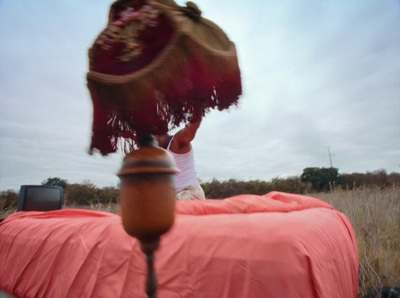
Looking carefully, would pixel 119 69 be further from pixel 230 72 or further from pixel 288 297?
pixel 288 297

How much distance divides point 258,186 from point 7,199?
8110 mm

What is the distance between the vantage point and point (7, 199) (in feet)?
18.1

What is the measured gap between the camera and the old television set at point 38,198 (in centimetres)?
281

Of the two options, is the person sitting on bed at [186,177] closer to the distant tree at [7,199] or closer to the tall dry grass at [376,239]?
the tall dry grass at [376,239]

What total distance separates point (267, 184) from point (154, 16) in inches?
433

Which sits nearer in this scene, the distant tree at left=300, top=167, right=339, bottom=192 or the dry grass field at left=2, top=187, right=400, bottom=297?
the dry grass field at left=2, top=187, right=400, bottom=297

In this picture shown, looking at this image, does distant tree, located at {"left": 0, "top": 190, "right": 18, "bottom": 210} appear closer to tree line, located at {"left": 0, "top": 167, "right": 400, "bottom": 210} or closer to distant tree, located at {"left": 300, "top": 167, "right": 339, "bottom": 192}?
tree line, located at {"left": 0, "top": 167, "right": 400, "bottom": 210}

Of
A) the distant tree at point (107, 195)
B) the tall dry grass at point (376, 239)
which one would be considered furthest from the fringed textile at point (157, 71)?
the distant tree at point (107, 195)

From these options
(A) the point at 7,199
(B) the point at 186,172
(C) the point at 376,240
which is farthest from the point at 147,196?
(A) the point at 7,199

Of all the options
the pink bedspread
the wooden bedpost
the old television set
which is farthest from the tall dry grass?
the old television set

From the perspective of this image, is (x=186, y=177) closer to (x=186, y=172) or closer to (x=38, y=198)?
(x=186, y=172)

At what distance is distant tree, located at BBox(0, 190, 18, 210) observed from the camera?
199 inches

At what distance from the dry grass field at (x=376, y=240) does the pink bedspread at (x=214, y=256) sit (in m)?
0.52

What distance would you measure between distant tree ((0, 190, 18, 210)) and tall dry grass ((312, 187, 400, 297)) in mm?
5596
